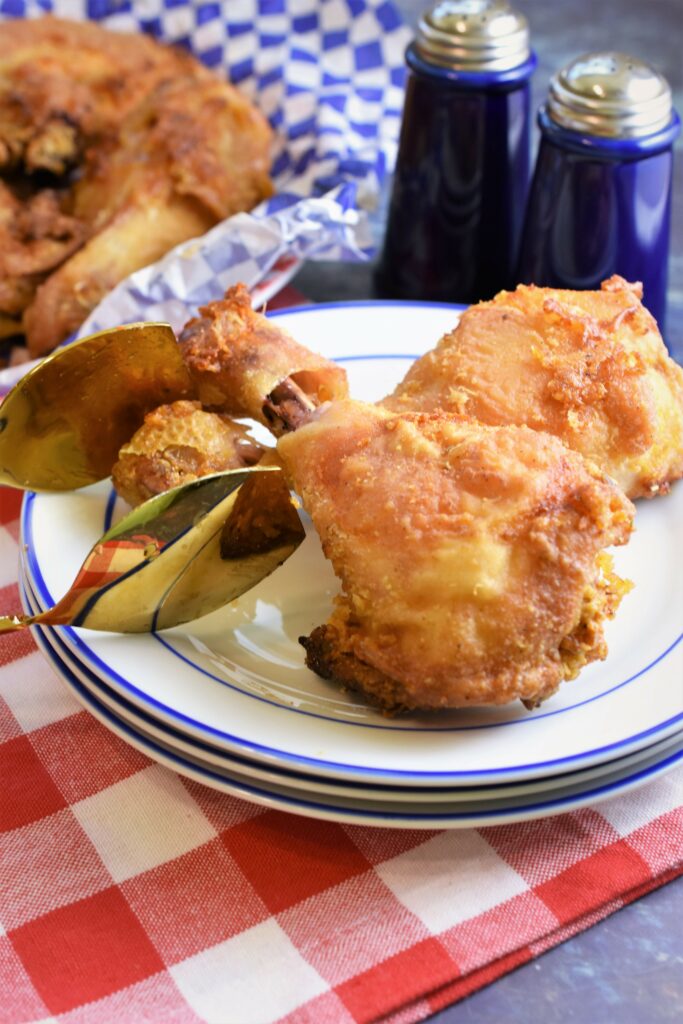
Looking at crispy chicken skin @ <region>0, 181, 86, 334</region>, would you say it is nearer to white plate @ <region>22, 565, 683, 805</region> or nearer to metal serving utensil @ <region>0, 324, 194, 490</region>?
metal serving utensil @ <region>0, 324, 194, 490</region>

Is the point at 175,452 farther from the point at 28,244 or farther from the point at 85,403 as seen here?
the point at 28,244

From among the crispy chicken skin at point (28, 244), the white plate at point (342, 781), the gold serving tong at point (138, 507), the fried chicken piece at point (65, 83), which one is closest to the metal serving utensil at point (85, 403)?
the gold serving tong at point (138, 507)

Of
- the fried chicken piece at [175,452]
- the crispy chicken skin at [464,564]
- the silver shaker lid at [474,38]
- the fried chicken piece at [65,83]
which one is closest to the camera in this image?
the crispy chicken skin at [464,564]

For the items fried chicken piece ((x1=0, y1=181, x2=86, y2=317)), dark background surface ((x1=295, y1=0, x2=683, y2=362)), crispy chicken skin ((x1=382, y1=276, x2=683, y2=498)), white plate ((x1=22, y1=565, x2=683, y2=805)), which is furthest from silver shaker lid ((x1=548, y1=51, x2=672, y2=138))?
Result: white plate ((x1=22, y1=565, x2=683, y2=805))

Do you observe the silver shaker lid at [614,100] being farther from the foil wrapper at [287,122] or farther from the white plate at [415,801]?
the white plate at [415,801]

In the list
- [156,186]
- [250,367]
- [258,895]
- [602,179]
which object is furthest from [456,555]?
[156,186]

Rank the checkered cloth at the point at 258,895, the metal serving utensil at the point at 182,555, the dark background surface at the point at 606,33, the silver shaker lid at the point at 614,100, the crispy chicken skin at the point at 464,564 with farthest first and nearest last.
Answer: the dark background surface at the point at 606,33
the silver shaker lid at the point at 614,100
the metal serving utensil at the point at 182,555
the crispy chicken skin at the point at 464,564
the checkered cloth at the point at 258,895
